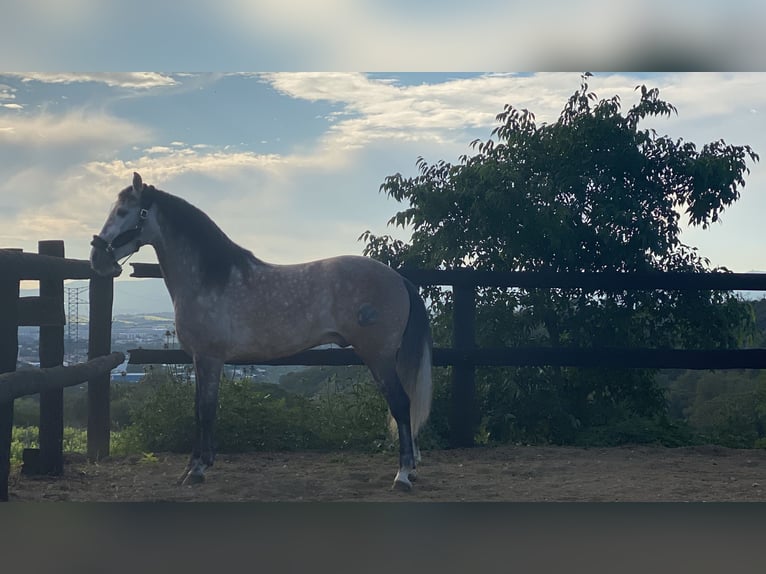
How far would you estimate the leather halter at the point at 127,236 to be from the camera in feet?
13.6

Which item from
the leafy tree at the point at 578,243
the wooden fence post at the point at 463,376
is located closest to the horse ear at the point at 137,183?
the leafy tree at the point at 578,243

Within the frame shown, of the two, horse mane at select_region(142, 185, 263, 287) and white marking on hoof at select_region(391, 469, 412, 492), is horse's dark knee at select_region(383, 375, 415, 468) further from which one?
horse mane at select_region(142, 185, 263, 287)

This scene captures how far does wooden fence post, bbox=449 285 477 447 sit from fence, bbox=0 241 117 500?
2.30 metres

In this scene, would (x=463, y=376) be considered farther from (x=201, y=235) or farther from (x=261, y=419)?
(x=201, y=235)

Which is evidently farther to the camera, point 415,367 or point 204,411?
point 415,367

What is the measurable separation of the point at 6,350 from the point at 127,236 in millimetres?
856

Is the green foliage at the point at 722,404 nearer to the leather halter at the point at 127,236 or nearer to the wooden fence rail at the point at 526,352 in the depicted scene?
the wooden fence rail at the point at 526,352

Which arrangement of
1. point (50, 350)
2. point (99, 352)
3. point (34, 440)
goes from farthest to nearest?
point (99, 352) < point (34, 440) < point (50, 350)

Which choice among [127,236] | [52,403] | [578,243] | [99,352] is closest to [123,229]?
[127,236]

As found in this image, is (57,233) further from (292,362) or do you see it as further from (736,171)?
(736,171)

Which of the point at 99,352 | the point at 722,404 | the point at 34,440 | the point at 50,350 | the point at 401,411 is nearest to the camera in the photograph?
the point at 401,411

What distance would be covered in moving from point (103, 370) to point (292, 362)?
119 cm

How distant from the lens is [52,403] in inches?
182

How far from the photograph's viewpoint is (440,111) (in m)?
4.91
